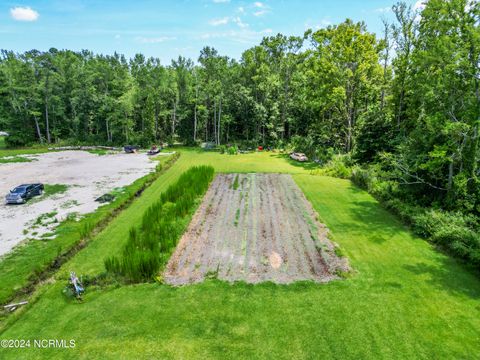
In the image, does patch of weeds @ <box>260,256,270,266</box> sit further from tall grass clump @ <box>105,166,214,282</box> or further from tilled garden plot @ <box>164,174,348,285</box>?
tall grass clump @ <box>105,166,214,282</box>

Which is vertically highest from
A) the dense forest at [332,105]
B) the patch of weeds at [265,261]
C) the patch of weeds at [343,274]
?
the dense forest at [332,105]

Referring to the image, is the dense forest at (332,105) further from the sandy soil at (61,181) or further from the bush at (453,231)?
the sandy soil at (61,181)

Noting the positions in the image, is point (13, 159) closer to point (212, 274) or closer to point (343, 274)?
point (212, 274)

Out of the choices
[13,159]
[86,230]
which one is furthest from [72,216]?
[13,159]

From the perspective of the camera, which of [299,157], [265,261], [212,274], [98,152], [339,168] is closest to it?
[212,274]

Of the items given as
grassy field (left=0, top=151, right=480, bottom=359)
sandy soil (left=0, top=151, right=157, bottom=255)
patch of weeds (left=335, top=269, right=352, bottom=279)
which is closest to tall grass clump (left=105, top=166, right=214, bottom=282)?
grassy field (left=0, top=151, right=480, bottom=359)

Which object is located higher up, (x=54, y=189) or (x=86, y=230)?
(x=54, y=189)

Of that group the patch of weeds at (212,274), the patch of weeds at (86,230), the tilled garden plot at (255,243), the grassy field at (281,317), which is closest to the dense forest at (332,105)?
the grassy field at (281,317)
